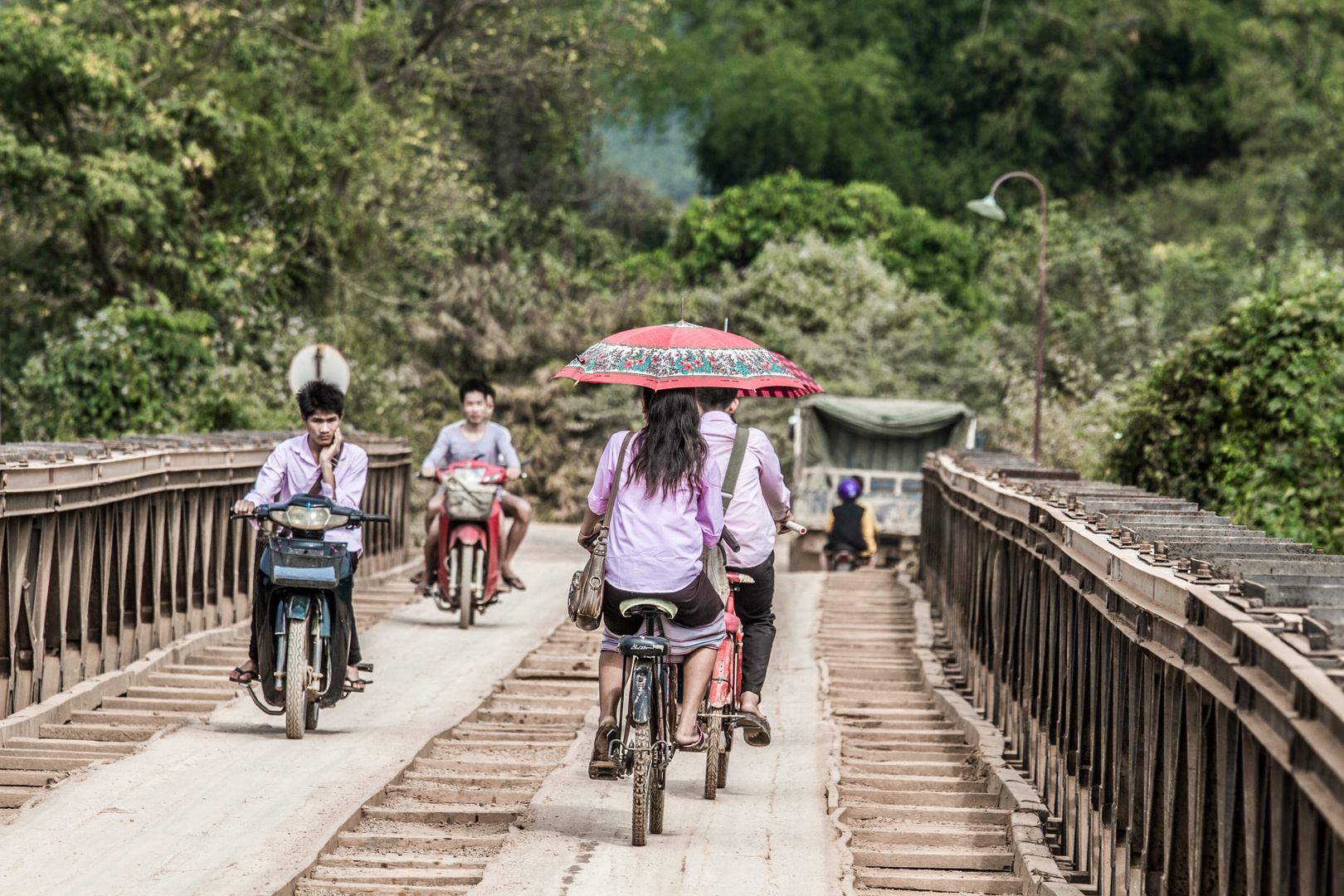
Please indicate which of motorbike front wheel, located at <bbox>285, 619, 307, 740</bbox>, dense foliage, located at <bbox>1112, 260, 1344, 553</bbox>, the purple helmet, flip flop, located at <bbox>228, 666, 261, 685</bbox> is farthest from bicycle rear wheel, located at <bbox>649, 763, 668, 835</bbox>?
the purple helmet

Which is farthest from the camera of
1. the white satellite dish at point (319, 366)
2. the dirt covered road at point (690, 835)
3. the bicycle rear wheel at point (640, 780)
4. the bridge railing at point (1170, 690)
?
the white satellite dish at point (319, 366)

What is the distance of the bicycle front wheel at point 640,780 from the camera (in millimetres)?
6051

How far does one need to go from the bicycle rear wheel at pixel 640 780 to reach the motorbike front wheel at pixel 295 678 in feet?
8.51

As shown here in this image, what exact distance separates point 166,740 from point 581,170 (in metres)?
46.5

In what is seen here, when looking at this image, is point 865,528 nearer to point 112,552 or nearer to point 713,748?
point 112,552

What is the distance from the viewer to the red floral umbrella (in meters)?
6.92

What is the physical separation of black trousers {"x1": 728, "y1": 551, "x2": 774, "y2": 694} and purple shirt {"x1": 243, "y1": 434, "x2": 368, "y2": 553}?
2.18 meters

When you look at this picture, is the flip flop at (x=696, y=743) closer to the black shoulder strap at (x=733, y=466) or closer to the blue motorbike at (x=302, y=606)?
the black shoulder strap at (x=733, y=466)

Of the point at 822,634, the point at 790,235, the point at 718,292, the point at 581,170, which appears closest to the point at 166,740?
the point at 822,634

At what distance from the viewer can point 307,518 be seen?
8156 millimetres

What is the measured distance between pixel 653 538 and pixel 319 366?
1047cm

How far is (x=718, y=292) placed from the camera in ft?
138

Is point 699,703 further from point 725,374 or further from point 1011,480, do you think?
point 1011,480

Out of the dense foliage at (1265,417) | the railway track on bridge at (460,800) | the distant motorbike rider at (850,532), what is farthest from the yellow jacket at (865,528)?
the railway track on bridge at (460,800)
